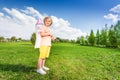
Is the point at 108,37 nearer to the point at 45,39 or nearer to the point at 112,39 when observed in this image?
the point at 112,39

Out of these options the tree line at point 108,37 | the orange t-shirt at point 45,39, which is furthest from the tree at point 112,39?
the orange t-shirt at point 45,39

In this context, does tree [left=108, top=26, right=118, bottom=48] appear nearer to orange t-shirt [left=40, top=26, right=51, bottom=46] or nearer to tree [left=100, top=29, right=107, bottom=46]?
tree [left=100, top=29, right=107, bottom=46]

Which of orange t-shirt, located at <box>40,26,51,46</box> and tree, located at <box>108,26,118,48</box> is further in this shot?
tree, located at <box>108,26,118,48</box>

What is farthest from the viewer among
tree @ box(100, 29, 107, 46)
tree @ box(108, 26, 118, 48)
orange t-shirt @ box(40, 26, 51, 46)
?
tree @ box(100, 29, 107, 46)

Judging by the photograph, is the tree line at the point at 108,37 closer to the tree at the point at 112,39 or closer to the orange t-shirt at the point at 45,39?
the tree at the point at 112,39

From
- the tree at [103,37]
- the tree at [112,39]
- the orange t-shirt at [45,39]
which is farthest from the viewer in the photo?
the tree at [103,37]

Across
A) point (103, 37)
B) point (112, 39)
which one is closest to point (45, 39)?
point (112, 39)

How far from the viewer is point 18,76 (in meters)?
7.83

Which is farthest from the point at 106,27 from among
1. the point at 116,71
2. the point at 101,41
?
the point at 116,71

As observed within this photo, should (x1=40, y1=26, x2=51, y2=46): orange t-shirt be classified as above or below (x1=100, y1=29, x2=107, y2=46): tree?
below

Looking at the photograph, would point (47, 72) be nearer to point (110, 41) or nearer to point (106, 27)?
point (110, 41)

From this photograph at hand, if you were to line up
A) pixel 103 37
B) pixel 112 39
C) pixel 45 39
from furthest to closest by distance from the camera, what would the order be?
pixel 103 37
pixel 112 39
pixel 45 39

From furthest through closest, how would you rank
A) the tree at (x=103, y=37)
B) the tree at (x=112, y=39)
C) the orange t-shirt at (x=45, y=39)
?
the tree at (x=103, y=37)
the tree at (x=112, y=39)
the orange t-shirt at (x=45, y=39)

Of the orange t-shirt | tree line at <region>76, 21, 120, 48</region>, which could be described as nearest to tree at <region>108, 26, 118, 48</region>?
tree line at <region>76, 21, 120, 48</region>
